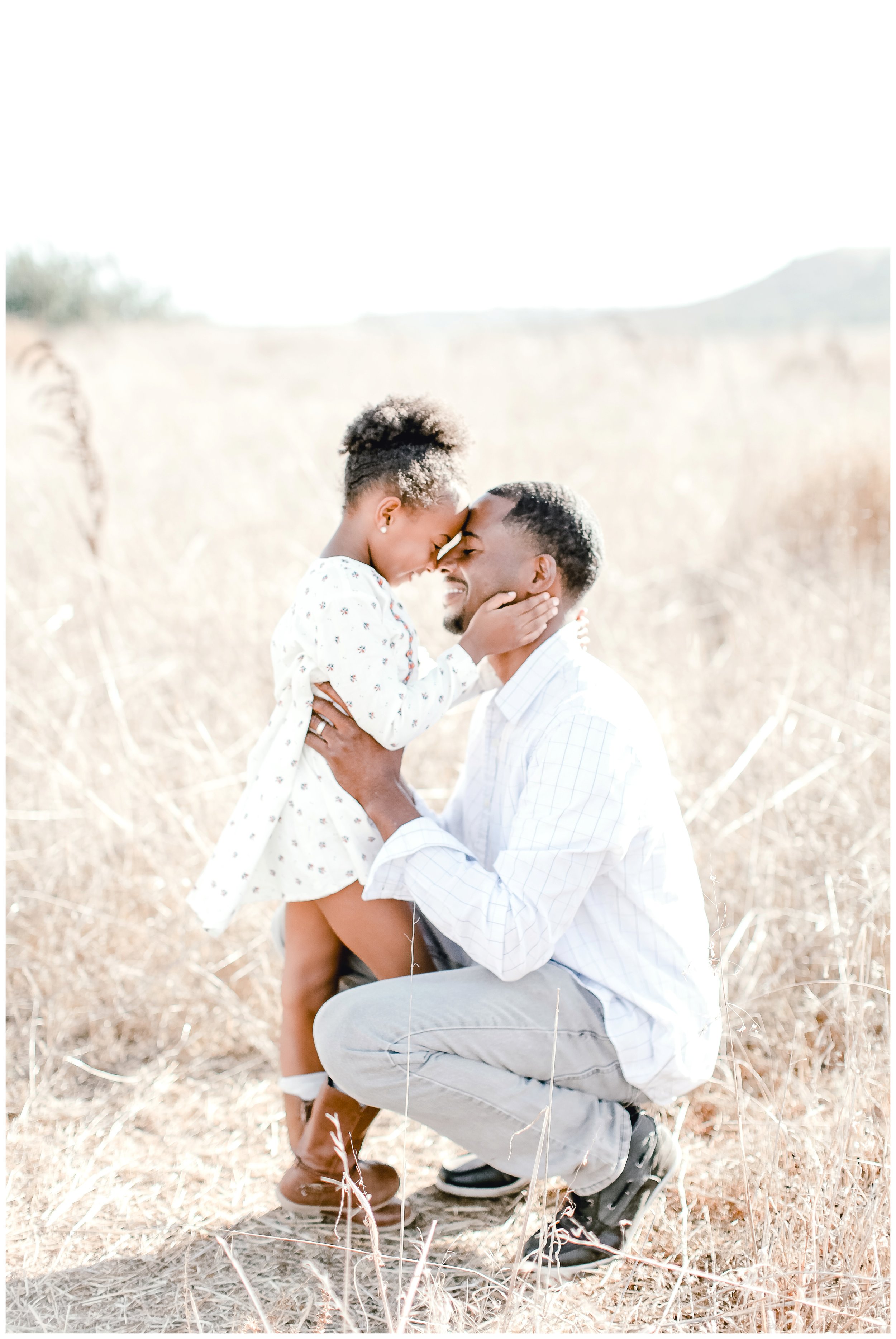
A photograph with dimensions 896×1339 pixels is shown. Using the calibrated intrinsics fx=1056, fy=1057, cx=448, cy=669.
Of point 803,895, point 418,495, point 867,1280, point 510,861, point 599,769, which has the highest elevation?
point 418,495

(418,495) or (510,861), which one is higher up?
(418,495)

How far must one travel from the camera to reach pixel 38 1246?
2.40 meters

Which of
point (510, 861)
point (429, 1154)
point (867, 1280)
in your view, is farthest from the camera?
point (429, 1154)

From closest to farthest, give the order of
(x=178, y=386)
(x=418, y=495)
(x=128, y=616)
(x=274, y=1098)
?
(x=418, y=495) < (x=274, y=1098) < (x=128, y=616) < (x=178, y=386)

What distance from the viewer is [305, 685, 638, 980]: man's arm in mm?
2074

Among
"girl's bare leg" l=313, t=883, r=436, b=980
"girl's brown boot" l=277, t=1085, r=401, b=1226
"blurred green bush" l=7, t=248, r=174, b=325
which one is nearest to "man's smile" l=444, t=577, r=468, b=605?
"girl's bare leg" l=313, t=883, r=436, b=980

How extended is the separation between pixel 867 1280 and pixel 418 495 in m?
1.80

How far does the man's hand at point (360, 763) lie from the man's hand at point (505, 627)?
305mm

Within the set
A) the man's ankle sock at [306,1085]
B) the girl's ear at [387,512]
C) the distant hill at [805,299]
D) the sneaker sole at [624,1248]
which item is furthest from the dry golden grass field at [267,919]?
the distant hill at [805,299]

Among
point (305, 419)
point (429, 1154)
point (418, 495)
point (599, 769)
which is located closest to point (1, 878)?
point (429, 1154)

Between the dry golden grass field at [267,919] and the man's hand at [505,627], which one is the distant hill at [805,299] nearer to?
the dry golden grass field at [267,919]

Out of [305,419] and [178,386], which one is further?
[178,386]

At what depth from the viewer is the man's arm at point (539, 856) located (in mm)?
2074

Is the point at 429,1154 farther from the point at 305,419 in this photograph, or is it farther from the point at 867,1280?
the point at 305,419
